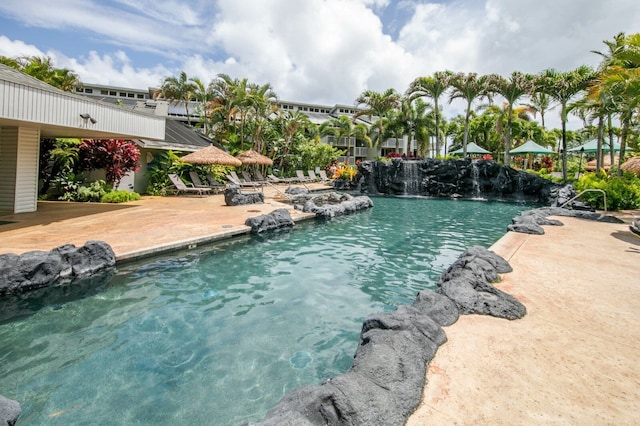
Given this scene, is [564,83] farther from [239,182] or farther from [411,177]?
[239,182]

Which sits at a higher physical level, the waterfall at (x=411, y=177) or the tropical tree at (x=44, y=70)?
the tropical tree at (x=44, y=70)

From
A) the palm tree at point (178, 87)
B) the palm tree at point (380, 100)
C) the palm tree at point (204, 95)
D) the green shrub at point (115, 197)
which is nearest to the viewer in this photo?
the green shrub at point (115, 197)

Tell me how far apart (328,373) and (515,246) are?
577 centimetres

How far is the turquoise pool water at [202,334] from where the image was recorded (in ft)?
10.5

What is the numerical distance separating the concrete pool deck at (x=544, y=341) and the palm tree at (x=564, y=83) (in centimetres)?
1696

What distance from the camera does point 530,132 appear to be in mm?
36844

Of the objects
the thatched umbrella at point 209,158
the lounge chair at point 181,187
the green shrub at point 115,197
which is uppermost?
the thatched umbrella at point 209,158

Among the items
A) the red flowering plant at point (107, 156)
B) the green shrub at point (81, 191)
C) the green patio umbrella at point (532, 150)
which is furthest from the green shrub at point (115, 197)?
the green patio umbrella at point (532, 150)

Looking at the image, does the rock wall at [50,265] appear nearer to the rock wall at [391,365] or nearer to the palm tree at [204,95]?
the rock wall at [391,365]

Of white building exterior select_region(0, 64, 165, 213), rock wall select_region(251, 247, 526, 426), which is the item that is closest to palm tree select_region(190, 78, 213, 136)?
white building exterior select_region(0, 64, 165, 213)

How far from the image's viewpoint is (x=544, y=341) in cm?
345

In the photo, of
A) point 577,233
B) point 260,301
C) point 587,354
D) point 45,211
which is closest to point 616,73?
point 577,233

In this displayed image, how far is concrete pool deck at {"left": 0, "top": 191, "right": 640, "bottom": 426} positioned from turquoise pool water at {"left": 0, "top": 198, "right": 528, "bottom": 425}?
1271 mm

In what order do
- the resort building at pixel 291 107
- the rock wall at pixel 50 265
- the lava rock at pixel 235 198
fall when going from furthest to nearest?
the resort building at pixel 291 107, the lava rock at pixel 235 198, the rock wall at pixel 50 265
